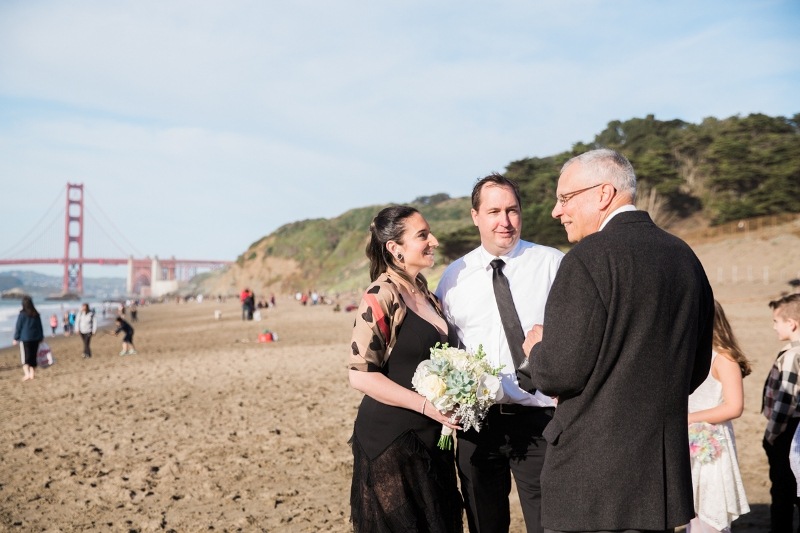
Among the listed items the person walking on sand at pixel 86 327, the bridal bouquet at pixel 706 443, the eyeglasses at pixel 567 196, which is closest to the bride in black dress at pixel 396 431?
the eyeglasses at pixel 567 196

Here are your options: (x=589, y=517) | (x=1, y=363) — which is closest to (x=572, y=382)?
(x=589, y=517)

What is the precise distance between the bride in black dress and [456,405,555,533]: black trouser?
0.12 metres

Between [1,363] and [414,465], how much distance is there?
753 inches

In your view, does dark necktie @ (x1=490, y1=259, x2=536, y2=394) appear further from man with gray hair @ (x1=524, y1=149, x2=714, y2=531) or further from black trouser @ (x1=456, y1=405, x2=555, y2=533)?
man with gray hair @ (x1=524, y1=149, x2=714, y2=531)

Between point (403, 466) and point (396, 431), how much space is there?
0.16m

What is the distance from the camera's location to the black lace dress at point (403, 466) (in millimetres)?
2953

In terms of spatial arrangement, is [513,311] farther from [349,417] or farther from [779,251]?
[779,251]

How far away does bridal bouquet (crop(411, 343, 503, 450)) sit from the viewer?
2779mm

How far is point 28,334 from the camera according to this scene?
13.5 m

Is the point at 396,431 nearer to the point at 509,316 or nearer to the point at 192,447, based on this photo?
the point at 509,316

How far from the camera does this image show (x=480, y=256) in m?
3.51

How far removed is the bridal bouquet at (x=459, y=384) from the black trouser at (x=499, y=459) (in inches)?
12.7

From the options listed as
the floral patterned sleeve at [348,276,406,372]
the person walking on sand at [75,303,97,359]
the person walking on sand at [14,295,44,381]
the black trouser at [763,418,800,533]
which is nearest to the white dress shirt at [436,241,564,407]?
the floral patterned sleeve at [348,276,406,372]

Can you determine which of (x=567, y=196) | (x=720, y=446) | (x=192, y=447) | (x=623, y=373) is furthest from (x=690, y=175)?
(x=623, y=373)
